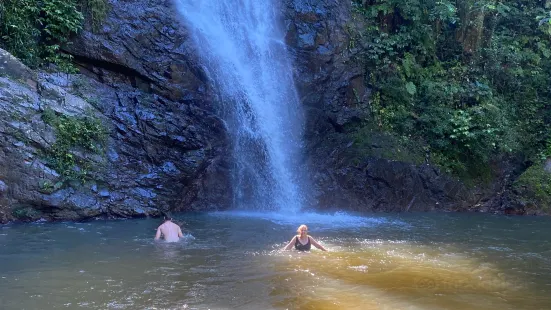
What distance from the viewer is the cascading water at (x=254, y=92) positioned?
14.3m

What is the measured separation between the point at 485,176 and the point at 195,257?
12001mm

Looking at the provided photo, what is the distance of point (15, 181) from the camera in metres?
10.7

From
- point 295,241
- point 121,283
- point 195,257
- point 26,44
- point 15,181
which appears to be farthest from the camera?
point 26,44

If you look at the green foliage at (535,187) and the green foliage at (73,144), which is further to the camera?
the green foliage at (535,187)

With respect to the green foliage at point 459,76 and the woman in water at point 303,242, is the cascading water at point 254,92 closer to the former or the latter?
the green foliage at point 459,76

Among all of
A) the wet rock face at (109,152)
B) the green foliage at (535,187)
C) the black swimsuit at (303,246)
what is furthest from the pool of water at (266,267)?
the green foliage at (535,187)

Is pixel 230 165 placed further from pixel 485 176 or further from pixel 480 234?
pixel 485 176

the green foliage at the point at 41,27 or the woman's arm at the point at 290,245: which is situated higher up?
the green foliage at the point at 41,27

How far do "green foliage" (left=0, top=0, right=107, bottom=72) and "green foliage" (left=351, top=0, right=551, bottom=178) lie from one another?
30.9ft

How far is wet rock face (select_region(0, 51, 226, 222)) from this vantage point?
1090 centimetres

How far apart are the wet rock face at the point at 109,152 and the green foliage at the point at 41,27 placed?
769mm

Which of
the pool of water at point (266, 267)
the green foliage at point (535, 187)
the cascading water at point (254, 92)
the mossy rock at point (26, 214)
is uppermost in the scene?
the cascading water at point (254, 92)

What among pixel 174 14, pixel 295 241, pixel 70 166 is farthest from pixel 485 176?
pixel 70 166

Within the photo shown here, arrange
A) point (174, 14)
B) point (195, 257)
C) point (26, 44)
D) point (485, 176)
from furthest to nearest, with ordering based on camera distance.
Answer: point (485, 176), point (174, 14), point (26, 44), point (195, 257)
